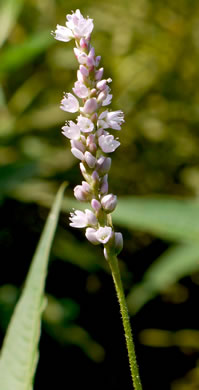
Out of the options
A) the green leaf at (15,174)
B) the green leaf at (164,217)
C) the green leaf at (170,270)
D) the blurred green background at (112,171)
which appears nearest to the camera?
the green leaf at (164,217)

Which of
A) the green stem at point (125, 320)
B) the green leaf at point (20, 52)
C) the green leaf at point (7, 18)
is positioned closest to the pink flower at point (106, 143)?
the green stem at point (125, 320)

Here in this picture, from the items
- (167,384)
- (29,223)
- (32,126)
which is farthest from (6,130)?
(167,384)

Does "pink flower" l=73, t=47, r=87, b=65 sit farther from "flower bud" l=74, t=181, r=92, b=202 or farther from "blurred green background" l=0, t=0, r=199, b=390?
"blurred green background" l=0, t=0, r=199, b=390

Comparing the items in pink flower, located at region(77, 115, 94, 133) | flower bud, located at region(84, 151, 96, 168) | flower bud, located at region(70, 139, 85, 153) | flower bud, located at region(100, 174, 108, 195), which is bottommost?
flower bud, located at region(100, 174, 108, 195)

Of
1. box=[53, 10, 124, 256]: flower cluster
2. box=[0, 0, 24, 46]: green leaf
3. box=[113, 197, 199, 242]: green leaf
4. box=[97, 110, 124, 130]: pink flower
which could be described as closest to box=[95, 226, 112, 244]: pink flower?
box=[53, 10, 124, 256]: flower cluster

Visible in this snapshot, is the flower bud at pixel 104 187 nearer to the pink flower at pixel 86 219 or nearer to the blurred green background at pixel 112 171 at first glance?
the pink flower at pixel 86 219

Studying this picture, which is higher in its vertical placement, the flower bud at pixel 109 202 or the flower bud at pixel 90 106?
the flower bud at pixel 90 106
